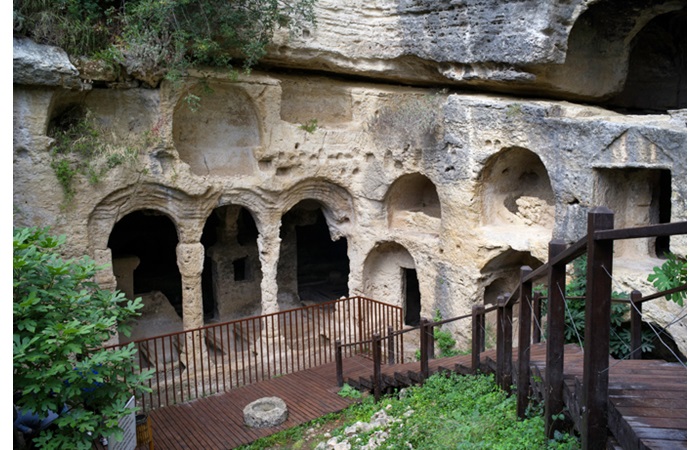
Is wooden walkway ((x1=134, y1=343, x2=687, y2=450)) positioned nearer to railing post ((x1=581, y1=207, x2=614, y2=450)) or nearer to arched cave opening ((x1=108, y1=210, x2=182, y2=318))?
railing post ((x1=581, y1=207, x2=614, y2=450))

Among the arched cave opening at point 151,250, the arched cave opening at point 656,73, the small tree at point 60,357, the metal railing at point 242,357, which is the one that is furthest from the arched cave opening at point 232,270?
the arched cave opening at point 656,73

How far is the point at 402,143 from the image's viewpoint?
13.4 metres

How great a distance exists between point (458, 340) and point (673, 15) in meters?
8.63

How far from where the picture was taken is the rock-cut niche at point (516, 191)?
1213 cm

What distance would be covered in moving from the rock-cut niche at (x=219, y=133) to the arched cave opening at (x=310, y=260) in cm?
389

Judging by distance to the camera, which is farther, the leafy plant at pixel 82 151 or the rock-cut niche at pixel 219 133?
the rock-cut niche at pixel 219 133

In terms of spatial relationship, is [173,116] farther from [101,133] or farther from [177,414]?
[177,414]

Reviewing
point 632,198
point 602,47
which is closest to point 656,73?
point 602,47

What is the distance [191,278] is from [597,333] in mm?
10630

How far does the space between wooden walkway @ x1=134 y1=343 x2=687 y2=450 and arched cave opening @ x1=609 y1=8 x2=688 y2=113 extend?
339 inches

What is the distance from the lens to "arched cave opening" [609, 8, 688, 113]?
44.4ft

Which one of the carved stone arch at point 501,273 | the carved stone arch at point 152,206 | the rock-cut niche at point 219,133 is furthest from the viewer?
the rock-cut niche at point 219,133

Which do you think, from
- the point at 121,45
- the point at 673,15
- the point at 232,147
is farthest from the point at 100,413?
the point at 673,15

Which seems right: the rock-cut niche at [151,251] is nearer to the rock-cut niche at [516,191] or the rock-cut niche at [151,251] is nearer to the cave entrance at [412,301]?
the cave entrance at [412,301]
